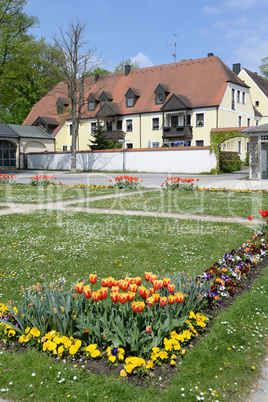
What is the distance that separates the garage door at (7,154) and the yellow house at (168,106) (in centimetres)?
697

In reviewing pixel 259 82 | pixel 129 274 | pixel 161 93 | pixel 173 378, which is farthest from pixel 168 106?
pixel 173 378

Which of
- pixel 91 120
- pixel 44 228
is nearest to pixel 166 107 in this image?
pixel 91 120

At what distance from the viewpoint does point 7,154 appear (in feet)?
149

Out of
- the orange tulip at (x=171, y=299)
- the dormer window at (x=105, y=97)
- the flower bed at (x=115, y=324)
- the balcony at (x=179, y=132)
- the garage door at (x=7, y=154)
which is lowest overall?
the flower bed at (x=115, y=324)

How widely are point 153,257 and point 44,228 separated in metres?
3.47

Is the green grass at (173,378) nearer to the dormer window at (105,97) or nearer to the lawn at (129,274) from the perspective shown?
the lawn at (129,274)

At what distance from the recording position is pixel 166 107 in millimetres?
41625

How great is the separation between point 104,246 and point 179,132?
35.7m

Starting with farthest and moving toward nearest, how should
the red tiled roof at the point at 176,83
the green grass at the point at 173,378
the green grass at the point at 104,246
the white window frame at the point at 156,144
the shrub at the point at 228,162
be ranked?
the white window frame at the point at 156,144 → the red tiled roof at the point at 176,83 → the shrub at the point at 228,162 → the green grass at the point at 104,246 → the green grass at the point at 173,378

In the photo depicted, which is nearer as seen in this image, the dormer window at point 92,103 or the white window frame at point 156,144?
the white window frame at point 156,144

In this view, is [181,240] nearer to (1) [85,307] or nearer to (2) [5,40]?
(1) [85,307]

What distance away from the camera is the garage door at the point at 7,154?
148 ft

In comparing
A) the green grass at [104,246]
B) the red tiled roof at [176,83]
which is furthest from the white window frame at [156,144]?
the green grass at [104,246]

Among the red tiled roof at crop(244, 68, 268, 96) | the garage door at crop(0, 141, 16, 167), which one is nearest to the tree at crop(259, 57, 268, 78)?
the red tiled roof at crop(244, 68, 268, 96)
